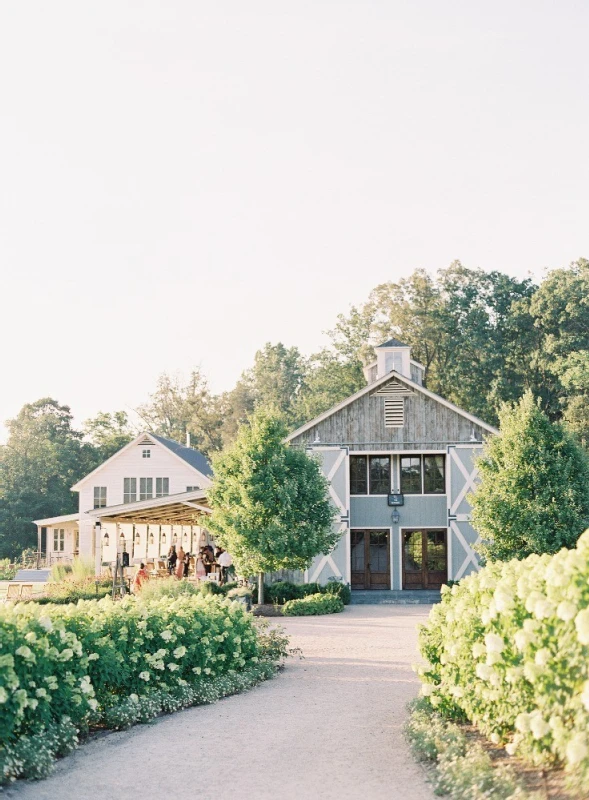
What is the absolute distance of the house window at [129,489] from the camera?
42250 mm

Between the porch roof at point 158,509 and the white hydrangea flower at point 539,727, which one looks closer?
the white hydrangea flower at point 539,727

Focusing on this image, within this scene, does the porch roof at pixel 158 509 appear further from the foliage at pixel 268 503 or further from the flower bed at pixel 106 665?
the flower bed at pixel 106 665

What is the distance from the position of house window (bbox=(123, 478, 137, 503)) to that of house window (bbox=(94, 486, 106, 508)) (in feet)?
3.15

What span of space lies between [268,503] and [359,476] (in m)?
7.95

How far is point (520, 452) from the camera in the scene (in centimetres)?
2512

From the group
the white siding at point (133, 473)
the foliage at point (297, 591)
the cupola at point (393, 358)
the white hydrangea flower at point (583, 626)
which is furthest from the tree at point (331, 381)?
the white hydrangea flower at point (583, 626)

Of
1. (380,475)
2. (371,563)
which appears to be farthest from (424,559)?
(380,475)

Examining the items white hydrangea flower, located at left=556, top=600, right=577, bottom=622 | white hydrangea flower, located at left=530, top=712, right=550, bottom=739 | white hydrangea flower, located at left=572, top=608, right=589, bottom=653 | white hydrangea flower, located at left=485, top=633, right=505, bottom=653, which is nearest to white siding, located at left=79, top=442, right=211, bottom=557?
white hydrangea flower, located at left=485, top=633, right=505, bottom=653

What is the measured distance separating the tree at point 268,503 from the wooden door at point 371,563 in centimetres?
597

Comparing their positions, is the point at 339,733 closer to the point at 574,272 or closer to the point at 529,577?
the point at 529,577

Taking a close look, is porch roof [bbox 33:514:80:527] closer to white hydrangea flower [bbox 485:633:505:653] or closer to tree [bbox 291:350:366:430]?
tree [bbox 291:350:366:430]

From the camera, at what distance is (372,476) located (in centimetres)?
3081

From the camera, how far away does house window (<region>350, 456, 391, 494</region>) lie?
30781mm

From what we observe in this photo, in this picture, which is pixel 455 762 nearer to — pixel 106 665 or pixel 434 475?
pixel 106 665
